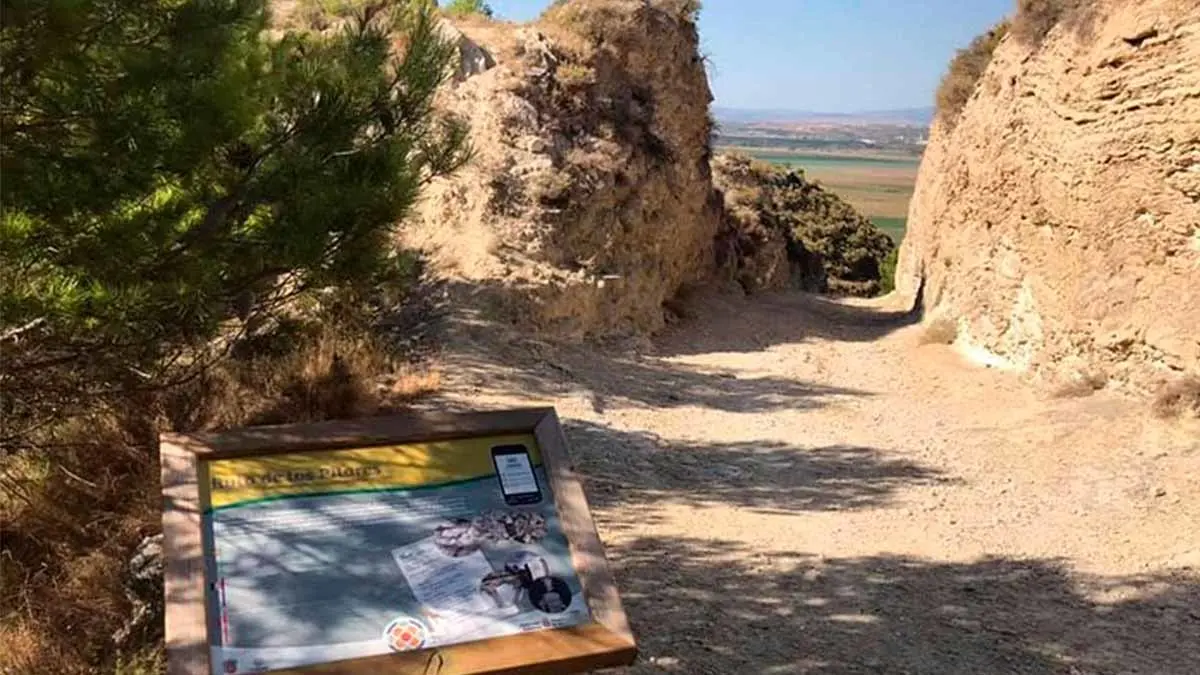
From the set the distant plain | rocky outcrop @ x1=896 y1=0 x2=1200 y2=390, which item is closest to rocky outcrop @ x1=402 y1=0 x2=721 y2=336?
rocky outcrop @ x1=896 y1=0 x2=1200 y2=390

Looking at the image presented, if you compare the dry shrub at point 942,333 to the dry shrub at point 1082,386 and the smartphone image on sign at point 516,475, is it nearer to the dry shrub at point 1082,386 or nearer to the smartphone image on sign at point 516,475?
the dry shrub at point 1082,386

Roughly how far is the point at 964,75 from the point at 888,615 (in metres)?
14.0

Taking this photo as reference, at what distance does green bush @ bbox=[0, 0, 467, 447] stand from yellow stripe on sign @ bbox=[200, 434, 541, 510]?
2.91 feet

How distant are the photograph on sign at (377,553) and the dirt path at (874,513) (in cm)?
135

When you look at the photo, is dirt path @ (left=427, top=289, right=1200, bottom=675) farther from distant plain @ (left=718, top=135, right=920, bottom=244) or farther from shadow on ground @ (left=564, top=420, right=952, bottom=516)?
distant plain @ (left=718, top=135, right=920, bottom=244)

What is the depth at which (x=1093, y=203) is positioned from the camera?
9430mm

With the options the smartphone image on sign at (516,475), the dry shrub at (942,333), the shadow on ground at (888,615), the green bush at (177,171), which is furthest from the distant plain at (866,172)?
the smartphone image on sign at (516,475)

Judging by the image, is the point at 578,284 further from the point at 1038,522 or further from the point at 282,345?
the point at 1038,522

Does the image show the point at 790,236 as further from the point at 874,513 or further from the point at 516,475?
the point at 516,475

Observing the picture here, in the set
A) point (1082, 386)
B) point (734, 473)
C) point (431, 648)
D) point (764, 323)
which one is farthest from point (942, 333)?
point (431, 648)

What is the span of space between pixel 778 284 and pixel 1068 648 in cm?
1670

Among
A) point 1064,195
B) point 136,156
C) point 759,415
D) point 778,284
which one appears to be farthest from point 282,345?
point 778,284

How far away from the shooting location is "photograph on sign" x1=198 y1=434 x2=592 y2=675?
9.36ft

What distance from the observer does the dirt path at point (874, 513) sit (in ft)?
15.1
